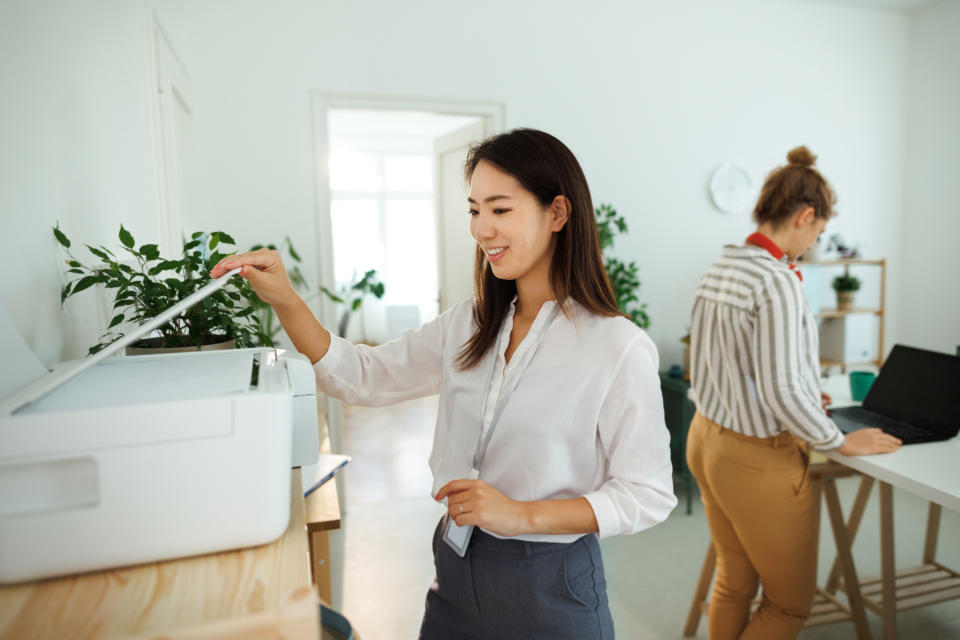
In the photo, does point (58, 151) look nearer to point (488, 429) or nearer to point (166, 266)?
point (166, 266)

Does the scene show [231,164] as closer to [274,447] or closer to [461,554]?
[461,554]

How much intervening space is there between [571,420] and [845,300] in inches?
145

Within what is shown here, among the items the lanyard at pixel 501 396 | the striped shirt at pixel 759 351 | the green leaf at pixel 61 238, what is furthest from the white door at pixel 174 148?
the striped shirt at pixel 759 351

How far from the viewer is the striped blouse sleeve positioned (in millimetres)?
1553

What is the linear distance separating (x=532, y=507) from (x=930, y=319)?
14.2 ft

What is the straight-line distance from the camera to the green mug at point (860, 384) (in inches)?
83.4

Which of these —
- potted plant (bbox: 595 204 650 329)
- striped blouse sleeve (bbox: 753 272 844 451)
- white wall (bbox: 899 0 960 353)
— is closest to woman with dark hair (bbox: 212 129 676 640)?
striped blouse sleeve (bbox: 753 272 844 451)

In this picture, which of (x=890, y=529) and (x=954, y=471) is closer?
(x=954, y=471)

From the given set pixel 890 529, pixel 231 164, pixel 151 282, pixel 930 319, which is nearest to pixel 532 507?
pixel 151 282

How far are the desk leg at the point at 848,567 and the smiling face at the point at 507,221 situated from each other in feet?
5.31

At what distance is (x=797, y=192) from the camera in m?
1.73

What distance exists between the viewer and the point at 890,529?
2012 millimetres

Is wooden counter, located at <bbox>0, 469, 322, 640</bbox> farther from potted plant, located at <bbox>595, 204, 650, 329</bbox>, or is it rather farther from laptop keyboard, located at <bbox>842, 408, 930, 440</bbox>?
potted plant, located at <bbox>595, 204, 650, 329</bbox>

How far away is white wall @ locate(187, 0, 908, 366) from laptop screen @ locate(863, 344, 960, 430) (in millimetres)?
1834
